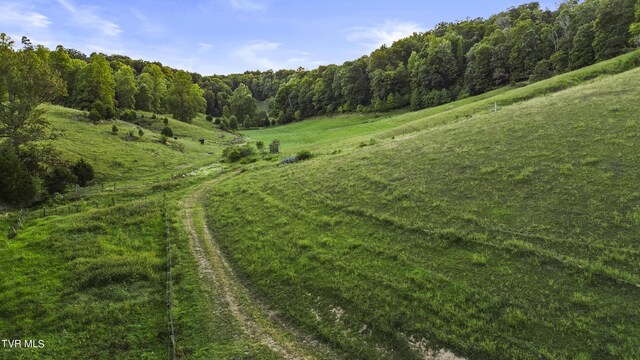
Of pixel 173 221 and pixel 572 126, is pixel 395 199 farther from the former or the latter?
pixel 173 221

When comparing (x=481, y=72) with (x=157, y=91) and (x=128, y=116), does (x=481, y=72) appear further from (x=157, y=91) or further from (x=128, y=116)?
(x=157, y=91)

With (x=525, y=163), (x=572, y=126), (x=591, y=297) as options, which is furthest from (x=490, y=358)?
(x=572, y=126)

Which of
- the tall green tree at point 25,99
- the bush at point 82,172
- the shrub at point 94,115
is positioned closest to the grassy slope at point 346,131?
the bush at point 82,172

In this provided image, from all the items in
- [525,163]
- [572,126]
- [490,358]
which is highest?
[572,126]

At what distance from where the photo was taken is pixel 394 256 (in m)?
18.4

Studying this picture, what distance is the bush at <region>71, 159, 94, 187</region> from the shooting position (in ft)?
141

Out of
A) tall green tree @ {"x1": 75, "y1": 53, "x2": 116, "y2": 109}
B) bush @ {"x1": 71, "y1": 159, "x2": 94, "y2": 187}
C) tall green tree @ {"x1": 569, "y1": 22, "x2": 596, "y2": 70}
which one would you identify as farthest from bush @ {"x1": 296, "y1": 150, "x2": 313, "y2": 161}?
tall green tree @ {"x1": 569, "y1": 22, "x2": 596, "y2": 70}

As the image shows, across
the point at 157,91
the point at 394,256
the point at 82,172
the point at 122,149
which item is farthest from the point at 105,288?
the point at 157,91

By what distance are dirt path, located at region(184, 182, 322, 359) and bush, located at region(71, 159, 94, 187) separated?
21.8 meters

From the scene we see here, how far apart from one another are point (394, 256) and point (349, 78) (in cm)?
11081

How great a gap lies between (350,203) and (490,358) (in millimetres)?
14808

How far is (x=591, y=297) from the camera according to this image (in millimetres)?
13219

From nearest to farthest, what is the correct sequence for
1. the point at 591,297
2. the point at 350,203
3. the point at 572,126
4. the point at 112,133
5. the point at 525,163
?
the point at 591,297 < the point at 525,163 < the point at 350,203 < the point at 572,126 < the point at 112,133

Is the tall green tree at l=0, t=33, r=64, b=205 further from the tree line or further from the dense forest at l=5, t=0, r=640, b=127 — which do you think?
the tree line
